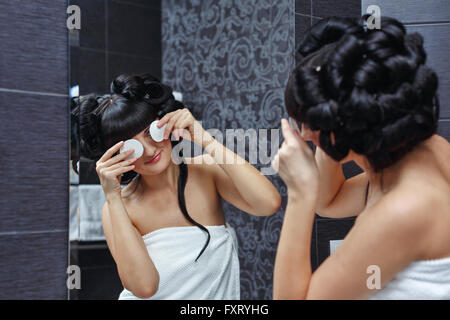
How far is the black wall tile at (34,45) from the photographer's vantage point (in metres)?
0.89

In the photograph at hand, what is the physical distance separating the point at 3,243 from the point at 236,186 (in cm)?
48

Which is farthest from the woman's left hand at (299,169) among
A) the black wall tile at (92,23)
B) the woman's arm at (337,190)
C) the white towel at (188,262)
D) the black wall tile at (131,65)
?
the black wall tile at (92,23)

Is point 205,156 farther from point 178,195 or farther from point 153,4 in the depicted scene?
point 153,4

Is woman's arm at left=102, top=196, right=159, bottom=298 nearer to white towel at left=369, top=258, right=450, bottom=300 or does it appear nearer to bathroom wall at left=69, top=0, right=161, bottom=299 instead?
bathroom wall at left=69, top=0, right=161, bottom=299

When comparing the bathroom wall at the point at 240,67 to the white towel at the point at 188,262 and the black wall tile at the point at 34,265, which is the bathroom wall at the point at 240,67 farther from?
the black wall tile at the point at 34,265

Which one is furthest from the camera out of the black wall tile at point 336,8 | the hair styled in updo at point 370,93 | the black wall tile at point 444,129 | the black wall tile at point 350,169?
the black wall tile at point 444,129

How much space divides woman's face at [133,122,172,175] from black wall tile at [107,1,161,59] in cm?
18

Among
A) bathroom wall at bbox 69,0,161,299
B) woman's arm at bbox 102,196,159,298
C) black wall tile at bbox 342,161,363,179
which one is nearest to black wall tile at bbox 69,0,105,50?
bathroom wall at bbox 69,0,161,299

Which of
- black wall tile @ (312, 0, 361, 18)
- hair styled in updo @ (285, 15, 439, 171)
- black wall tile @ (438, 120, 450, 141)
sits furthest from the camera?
black wall tile @ (438, 120, 450, 141)

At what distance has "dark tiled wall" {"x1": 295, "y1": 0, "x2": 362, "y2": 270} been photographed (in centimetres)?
82

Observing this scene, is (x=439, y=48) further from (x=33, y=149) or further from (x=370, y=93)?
(x=33, y=149)

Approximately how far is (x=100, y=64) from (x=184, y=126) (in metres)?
0.23

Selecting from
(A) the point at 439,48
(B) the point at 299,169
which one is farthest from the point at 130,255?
(A) the point at 439,48
